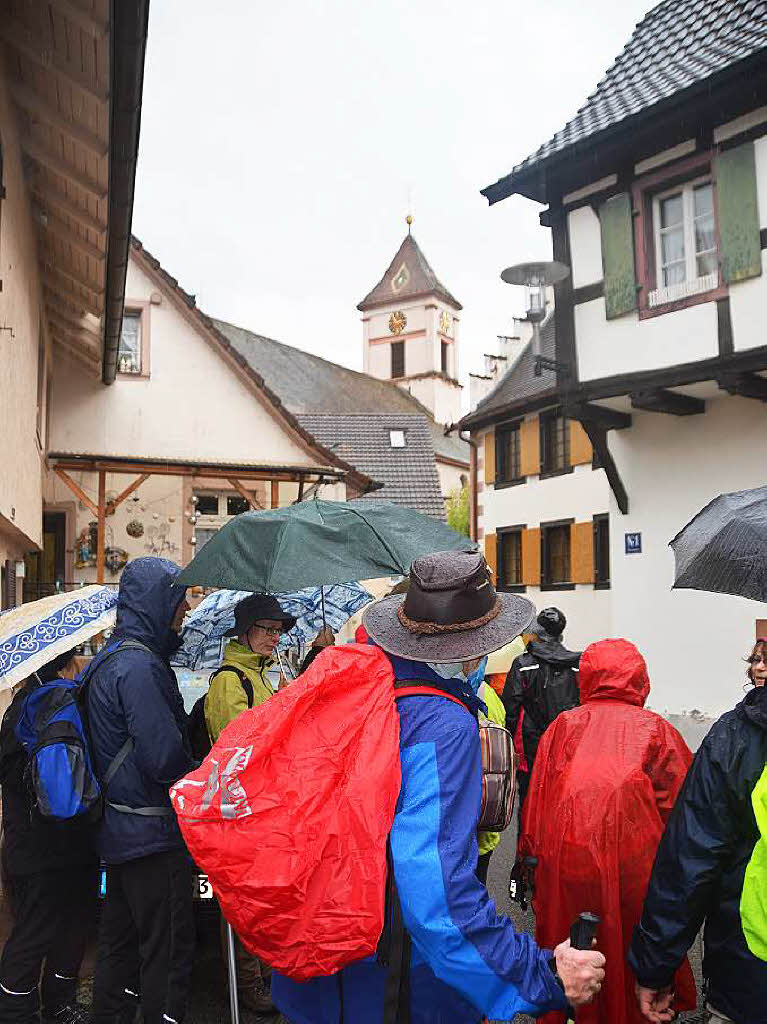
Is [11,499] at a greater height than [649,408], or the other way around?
[649,408]

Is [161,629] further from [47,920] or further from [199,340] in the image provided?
[199,340]

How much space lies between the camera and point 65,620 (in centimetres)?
445

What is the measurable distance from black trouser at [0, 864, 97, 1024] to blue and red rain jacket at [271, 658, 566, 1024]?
2.40m

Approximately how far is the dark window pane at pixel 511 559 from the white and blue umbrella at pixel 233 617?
1575cm

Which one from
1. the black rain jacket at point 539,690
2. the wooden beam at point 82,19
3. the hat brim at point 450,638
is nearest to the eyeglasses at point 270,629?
the black rain jacket at point 539,690

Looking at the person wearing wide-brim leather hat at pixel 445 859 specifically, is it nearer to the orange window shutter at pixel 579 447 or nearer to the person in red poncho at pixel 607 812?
the person in red poncho at pixel 607 812

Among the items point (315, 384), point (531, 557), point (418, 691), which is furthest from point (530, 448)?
point (315, 384)

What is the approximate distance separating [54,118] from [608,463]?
7928mm

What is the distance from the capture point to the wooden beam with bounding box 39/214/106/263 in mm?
10688

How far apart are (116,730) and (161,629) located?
0.45 metres

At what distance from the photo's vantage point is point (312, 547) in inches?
196

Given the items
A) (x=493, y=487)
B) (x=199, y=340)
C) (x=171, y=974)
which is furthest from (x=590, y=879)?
(x=493, y=487)

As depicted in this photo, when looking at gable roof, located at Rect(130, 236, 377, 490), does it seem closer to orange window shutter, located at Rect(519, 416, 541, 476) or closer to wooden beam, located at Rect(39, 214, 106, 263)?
orange window shutter, located at Rect(519, 416, 541, 476)

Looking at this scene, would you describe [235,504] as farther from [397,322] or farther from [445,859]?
[397,322]
